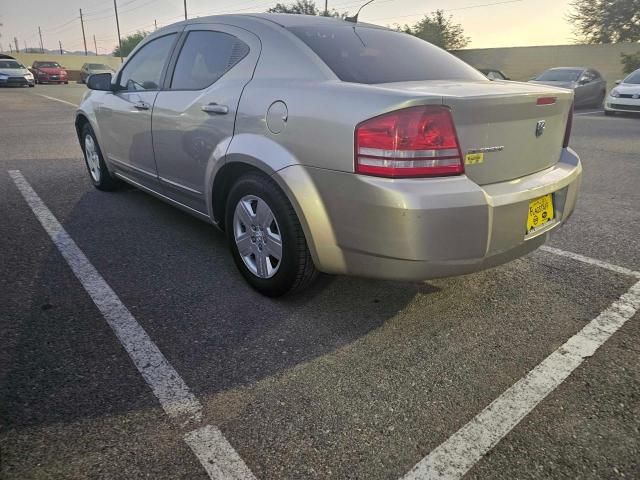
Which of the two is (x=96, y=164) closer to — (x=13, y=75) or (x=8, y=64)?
(x=13, y=75)

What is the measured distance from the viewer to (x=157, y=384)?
2.04 metres

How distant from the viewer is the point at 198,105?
3.04 meters

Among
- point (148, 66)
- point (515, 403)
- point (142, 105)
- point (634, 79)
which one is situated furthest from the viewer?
point (634, 79)

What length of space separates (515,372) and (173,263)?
2.23 m

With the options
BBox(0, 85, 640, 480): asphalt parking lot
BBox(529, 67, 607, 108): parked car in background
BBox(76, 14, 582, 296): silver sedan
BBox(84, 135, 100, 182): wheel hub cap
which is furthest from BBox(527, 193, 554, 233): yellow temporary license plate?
BBox(529, 67, 607, 108): parked car in background

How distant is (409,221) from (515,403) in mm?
865

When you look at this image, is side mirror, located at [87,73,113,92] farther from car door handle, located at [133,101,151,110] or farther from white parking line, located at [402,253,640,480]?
white parking line, located at [402,253,640,480]

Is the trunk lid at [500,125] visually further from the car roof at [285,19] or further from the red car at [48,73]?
the red car at [48,73]

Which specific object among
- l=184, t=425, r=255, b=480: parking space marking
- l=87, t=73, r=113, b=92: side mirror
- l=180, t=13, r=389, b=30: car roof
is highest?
l=180, t=13, r=389, b=30: car roof

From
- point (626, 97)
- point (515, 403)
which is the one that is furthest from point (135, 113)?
point (626, 97)

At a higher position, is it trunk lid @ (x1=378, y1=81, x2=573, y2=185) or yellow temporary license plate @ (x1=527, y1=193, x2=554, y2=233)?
trunk lid @ (x1=378, y1=81, x2=573, y2=185)

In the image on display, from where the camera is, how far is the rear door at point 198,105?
284cm

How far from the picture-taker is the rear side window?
298 cm

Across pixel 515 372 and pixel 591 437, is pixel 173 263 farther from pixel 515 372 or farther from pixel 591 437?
pixel 591 437
